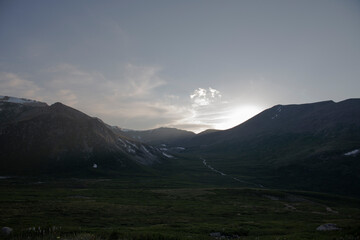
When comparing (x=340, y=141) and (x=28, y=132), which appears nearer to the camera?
(x=28, y=132)

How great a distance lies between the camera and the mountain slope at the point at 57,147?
5778 inches

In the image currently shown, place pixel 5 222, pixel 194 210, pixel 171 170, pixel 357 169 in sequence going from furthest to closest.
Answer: pixel 171 170 → pixel 357 169 → pixel 194 210 → pixel 5 222

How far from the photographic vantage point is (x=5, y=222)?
33.6 meters

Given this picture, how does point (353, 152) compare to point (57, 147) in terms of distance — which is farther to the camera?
point (57, 147)

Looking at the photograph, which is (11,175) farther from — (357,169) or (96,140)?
(357,169)

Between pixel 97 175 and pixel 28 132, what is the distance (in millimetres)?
72548

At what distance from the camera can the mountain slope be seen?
147m

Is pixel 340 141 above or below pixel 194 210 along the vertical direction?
above

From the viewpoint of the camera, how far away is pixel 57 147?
166 meters

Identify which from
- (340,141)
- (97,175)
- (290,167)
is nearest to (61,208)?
(97,175)

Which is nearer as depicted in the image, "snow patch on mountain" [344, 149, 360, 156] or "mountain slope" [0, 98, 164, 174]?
"mountain slope" [0, 98, 164, 174]

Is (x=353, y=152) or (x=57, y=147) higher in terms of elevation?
(x=57, y=147)

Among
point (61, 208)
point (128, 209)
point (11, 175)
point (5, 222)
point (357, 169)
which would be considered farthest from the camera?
point (357, 169)

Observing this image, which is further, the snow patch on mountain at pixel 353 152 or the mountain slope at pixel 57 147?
the snow patch on mountain at pixel 353 152
